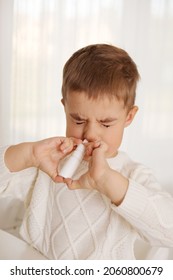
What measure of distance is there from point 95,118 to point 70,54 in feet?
4.63

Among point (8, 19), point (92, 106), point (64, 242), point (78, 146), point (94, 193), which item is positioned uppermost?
point (8, 19)

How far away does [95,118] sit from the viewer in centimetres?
106

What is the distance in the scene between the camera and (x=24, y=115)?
2553mm

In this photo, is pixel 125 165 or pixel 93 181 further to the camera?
pixel 125 165

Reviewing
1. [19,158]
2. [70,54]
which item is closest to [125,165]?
[19,158]

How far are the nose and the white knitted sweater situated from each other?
0.14 metres

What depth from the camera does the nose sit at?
1.06m

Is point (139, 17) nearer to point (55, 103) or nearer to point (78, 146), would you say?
point (55, 103)

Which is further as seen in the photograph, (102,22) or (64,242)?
(102,22)

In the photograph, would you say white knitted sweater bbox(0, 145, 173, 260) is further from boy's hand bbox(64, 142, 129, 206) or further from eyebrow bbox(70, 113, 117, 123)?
eyebrow bbox(70, 113, 117, 123)

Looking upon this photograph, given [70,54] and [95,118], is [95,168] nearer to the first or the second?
[95,118]

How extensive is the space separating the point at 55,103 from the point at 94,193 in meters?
1.37
